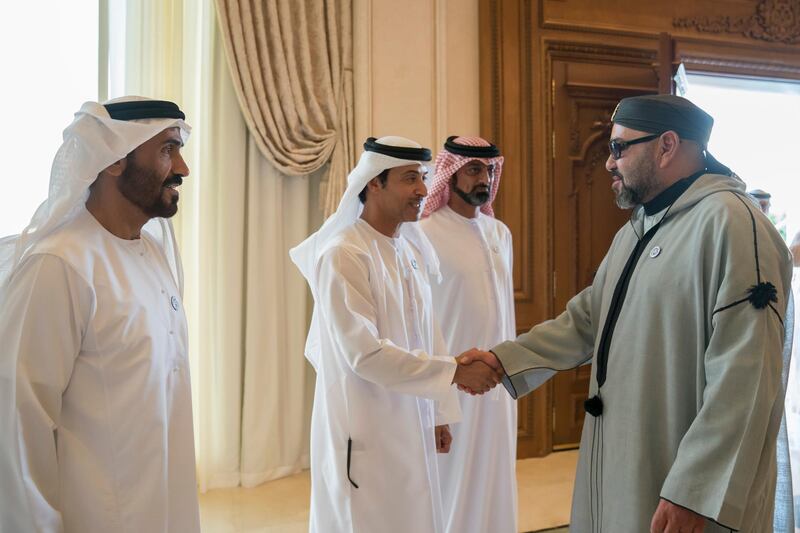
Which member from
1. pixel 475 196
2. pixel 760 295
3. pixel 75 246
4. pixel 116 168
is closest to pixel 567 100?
pixel 475 196

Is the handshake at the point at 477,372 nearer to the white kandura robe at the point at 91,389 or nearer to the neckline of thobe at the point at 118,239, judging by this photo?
the white kandura robe at the point at 91,389

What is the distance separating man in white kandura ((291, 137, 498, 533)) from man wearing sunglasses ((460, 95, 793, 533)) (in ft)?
1.65

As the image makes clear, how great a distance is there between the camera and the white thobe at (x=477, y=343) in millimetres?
2969

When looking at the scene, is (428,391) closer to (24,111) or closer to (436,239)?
(436,239)

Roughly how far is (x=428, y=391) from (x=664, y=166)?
0.95 metres

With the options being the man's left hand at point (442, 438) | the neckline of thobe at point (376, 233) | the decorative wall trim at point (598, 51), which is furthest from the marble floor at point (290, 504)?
the decorative wall trim at point (598, 51)

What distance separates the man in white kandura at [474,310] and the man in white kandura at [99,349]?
52.9 inches

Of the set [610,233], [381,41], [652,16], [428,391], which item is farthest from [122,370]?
[652,16]

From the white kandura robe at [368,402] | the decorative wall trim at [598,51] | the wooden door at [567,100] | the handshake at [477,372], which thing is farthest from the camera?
the decorative wall trim at [598,51]

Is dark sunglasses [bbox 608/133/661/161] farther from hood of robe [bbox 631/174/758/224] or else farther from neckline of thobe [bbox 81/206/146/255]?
neckline of thobe [bbox 81/206/146/255]

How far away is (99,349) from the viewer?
1694 millimetres

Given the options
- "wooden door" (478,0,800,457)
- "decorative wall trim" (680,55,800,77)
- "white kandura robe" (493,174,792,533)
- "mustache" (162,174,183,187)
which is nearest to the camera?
"white kandura robe" (493,174,792,533)

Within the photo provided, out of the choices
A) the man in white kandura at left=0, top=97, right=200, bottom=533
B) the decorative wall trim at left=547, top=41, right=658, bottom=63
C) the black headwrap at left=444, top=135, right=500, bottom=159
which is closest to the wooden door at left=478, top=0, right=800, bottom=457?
the decorative wall trim at left=547, top=41, right=658, bottom=63

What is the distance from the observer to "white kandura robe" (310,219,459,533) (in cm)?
218
